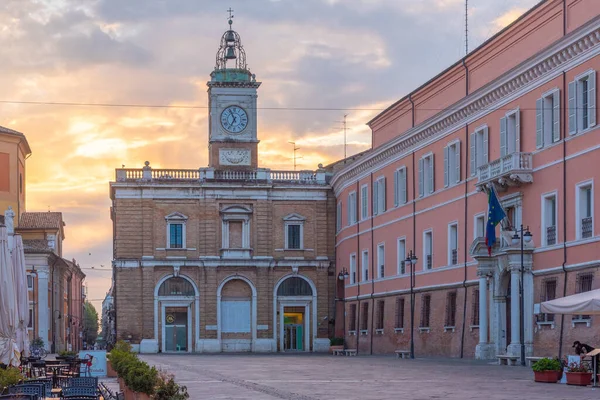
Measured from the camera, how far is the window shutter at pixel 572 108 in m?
41.1

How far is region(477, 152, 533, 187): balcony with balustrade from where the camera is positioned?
148 ft

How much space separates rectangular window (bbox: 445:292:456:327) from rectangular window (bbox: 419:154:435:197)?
5.23 m

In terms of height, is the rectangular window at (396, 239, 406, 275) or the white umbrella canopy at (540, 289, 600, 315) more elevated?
the rectangular window at (396, 239, 406, 275)

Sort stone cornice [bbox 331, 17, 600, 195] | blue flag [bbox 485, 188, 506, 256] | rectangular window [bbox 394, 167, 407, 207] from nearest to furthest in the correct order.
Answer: stone cornice [bbox 331, 17, 600, 195] → blue flag [bbox 485, 188, 506, 256] → rectangular window [bbox 394, 167, 407, 207]

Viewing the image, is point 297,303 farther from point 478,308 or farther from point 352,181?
point 478,308

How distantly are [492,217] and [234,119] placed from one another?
3961 centimetres

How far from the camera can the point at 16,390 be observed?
19.0 metres

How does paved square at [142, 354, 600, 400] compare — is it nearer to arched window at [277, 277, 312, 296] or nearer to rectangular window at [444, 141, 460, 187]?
rectangular window at [444, 141, 460, 187]

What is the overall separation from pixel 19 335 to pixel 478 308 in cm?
2316

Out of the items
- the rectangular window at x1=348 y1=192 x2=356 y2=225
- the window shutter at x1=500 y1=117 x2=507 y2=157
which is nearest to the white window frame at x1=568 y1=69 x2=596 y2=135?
the window shutter at x1=500 y1=117 x2=507 y2=157

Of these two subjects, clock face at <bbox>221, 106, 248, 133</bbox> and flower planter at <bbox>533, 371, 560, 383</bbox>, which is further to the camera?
clock face at <bbox>221, 106, 248, 133</bbox>

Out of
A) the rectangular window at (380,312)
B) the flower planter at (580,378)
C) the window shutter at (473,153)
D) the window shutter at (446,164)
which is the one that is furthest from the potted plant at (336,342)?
the flower planter at (580,378)

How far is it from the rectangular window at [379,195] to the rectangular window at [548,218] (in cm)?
2228

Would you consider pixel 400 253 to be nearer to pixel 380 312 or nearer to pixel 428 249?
pixel 428 249
